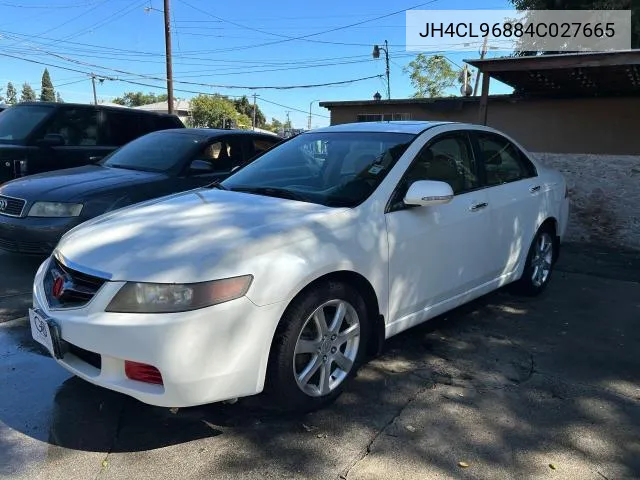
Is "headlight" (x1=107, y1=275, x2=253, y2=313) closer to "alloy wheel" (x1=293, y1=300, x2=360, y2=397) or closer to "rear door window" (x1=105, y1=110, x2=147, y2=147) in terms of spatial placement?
"alloy wheel" (x1=293, y1=300, x2=360, y2=397)

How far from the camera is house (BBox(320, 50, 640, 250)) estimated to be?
7586 millimetres

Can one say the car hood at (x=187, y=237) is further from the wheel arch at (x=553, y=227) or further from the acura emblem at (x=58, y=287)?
the wheel arch at (x=553, y=227)

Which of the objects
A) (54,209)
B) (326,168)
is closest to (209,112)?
(54,209)

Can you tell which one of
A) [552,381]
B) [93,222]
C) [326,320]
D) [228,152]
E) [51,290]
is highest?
[228,152]

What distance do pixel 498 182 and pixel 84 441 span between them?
134 inches

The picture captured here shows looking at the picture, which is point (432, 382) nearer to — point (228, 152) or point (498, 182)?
point (498, 182)

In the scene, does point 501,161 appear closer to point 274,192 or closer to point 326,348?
point 274,192

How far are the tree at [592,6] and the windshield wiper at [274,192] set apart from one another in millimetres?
11176

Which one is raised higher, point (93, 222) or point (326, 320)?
point (93, 222)

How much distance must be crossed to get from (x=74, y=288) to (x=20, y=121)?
6197 mm

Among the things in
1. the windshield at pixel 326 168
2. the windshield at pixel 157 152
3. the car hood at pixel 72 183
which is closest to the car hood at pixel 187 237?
the windshield at pixel 326 168

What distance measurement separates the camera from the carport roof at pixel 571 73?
7.80 m

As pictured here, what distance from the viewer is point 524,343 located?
410 cm

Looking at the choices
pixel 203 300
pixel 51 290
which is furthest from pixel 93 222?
pixel 203 300
